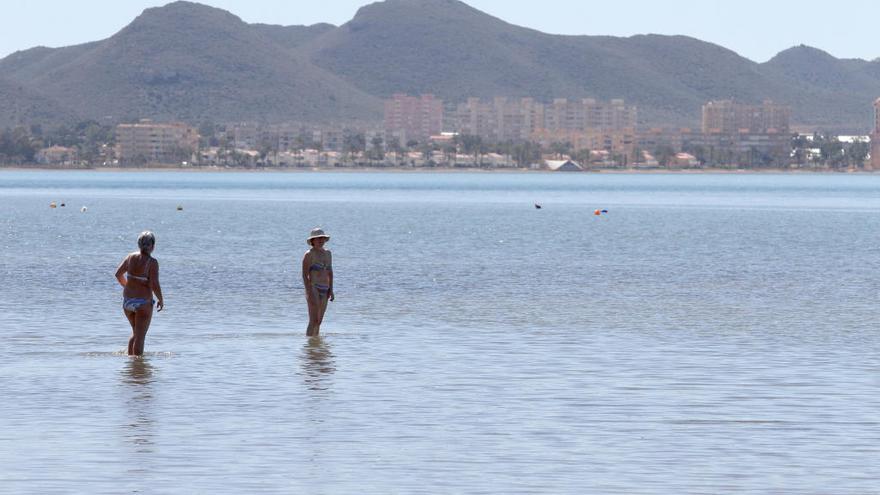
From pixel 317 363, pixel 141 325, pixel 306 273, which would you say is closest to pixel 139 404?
pixel 141 325

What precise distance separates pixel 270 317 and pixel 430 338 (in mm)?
5395

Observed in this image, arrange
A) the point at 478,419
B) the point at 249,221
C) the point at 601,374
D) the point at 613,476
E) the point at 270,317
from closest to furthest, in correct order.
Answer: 1. the point at 613,476
2. the point at 478,419
3. the point at 601,374
4. the point at 270,317
5. the point at 249,221

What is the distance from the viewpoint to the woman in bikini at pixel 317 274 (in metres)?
26.2

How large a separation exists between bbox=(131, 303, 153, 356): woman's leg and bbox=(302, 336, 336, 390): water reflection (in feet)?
7.68

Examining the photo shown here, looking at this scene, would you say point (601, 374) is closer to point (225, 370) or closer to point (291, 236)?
point (225, 370)

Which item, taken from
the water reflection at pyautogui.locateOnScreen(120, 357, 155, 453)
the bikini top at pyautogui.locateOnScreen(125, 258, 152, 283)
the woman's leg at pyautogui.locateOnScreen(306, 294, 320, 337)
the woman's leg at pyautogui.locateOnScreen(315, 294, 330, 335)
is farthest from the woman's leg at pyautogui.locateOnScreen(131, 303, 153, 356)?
the woman's leg at pyautogui.locateOnScreen(315, 294, 330, 335)

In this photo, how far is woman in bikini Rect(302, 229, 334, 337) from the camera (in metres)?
26.2

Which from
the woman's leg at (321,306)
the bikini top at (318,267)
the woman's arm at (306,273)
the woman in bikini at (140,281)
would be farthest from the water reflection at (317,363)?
the woman in bikini at (140,281)

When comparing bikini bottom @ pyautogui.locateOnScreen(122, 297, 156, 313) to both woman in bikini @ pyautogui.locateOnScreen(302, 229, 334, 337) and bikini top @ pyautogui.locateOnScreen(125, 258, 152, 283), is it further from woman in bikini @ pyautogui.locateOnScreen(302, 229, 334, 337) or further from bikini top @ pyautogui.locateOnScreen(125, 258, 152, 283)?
woman in bikini @ pyautogui.locateOnScreen(302, 229, 334, 337)

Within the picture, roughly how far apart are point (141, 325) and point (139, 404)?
452 centimetres

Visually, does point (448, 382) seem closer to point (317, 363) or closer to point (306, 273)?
point (317, 363)

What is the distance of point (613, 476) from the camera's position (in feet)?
50.8

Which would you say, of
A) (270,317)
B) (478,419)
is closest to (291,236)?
(270,317)

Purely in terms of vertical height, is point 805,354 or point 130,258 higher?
point 130,258
